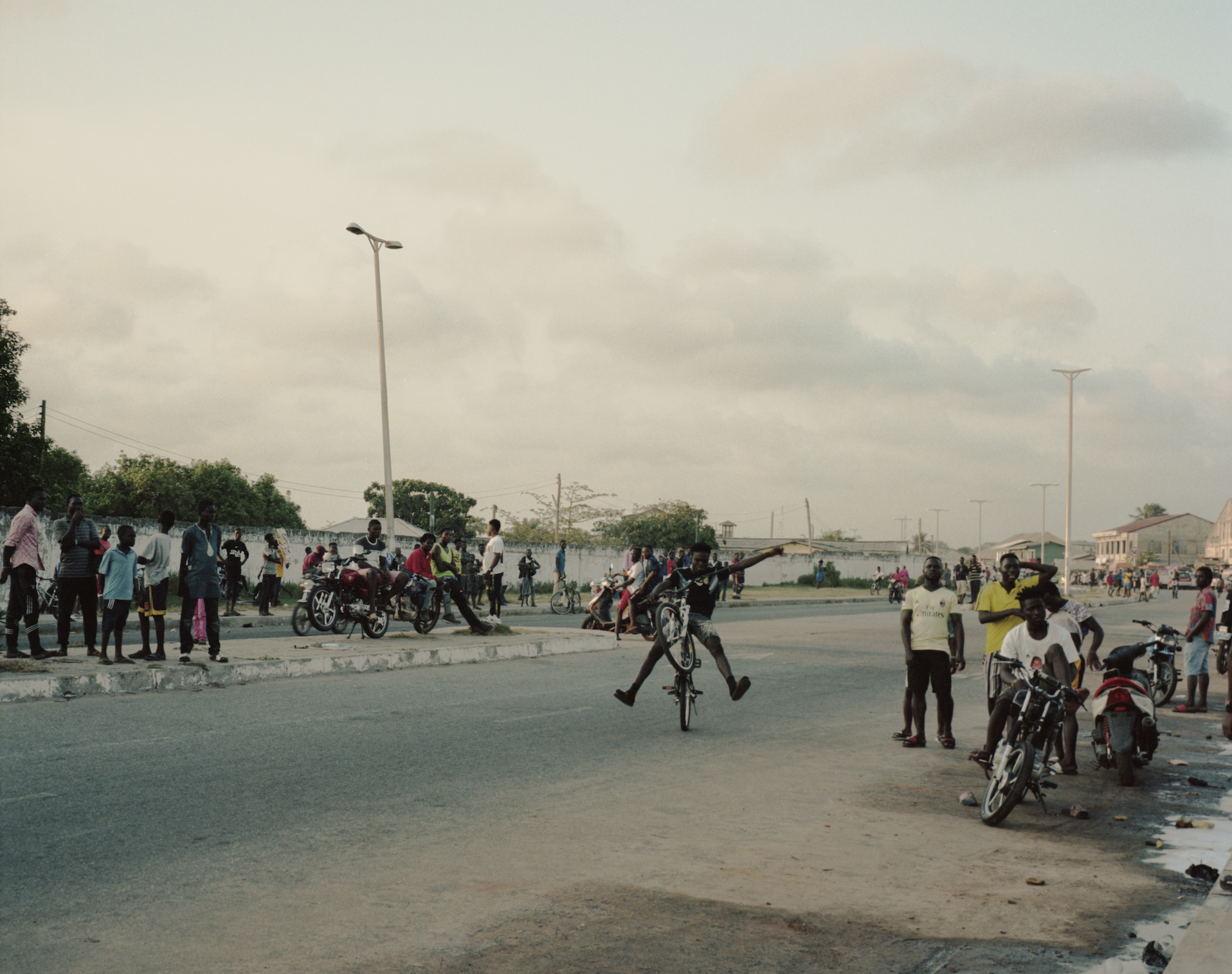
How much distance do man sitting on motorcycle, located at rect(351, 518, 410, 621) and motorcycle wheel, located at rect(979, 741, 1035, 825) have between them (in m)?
12.2

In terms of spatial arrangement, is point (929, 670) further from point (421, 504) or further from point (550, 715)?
point (421, 504)

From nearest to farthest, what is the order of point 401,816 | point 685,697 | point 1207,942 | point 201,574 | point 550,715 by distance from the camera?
point 1207,942 → point 401,816 → point 685,697 → point 550,715 → point 201,574

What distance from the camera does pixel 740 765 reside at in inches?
343

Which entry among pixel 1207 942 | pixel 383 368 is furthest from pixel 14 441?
pixel 1207 942

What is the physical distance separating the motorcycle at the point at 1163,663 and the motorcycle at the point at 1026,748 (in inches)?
239

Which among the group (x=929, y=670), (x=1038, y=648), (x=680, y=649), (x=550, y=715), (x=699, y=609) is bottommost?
(x=550, y=715)

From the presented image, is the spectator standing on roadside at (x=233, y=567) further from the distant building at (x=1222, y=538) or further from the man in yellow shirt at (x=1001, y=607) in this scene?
the distant building at (x=1222, y=538)

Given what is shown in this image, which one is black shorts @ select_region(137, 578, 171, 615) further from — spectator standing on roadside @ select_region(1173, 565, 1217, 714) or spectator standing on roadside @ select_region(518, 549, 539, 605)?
spectator standing on roadside @ select_region(518, 549, 539, 605)

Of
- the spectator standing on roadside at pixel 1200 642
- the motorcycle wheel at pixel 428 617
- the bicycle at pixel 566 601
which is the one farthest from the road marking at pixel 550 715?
the bicycle at pixel 566 601

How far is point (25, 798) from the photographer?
22.2 ft

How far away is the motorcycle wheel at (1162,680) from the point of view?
1360 centimetres

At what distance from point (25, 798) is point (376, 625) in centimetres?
1111

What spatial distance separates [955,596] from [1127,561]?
15177cm

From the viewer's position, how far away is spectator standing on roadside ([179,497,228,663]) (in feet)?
42.1
